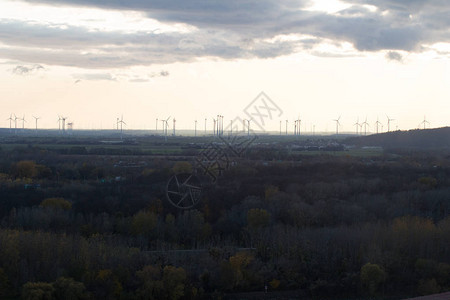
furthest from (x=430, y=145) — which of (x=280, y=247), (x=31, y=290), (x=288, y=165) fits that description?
(x=31, y=290)

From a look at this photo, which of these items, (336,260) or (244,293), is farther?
(336,260)

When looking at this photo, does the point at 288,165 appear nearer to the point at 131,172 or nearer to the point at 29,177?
the point at 131,172

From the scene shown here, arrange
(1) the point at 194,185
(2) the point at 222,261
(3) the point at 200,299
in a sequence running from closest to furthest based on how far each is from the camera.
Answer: (3) the point at 200,299, (2) the point at 222,261, (1) the point at 194,185

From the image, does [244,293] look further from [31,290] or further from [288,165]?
[288,165]

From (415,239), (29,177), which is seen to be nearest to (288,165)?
(29,177)

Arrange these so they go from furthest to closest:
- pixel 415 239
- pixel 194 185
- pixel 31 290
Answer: pixel 194 185
pixel 415 239
pixel 31 290

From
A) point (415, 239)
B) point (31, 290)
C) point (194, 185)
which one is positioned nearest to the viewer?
point (31, 290)
